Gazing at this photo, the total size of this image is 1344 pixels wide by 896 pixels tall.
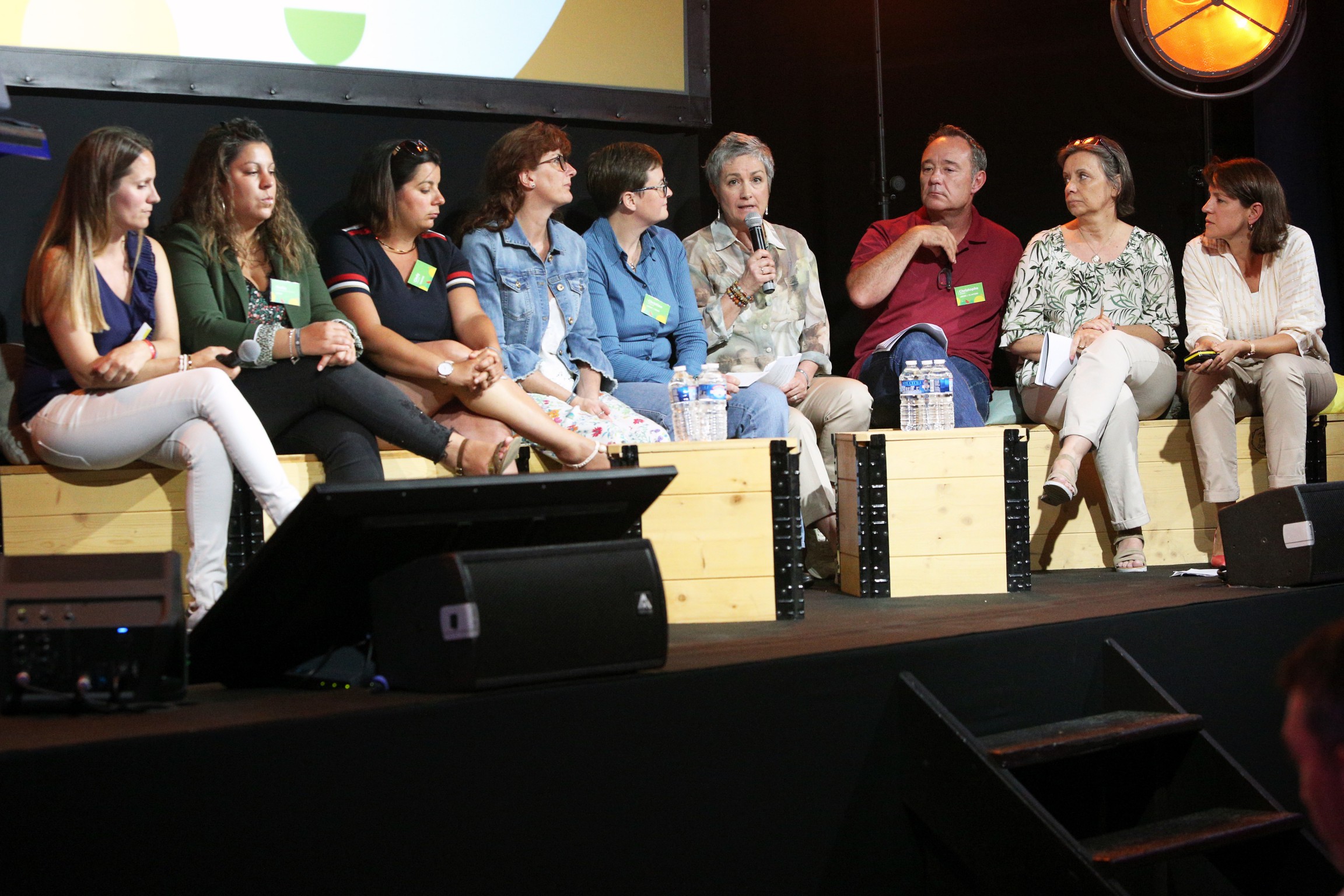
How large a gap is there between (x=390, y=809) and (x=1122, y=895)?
1126mm

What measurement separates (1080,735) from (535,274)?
2.03 m

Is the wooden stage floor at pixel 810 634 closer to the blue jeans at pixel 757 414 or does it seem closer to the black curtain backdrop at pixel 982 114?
the blue jeans at pixel 757 414

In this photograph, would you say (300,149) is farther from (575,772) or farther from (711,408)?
(575,772)

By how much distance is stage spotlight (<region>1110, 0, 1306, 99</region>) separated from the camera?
4.20 m

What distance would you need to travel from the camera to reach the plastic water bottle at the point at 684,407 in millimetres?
3213

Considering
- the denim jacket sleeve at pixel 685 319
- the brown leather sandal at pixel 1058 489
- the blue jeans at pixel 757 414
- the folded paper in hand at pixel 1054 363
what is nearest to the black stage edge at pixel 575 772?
the brown leather sandal at pixel 1058 489

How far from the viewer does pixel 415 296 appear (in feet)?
10.9

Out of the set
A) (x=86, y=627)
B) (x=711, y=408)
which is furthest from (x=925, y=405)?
(x=86, y=627)

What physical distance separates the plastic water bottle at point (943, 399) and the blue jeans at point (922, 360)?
0.30 meters

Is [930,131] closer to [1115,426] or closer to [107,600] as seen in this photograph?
[1115,426]

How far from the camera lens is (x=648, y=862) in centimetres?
179

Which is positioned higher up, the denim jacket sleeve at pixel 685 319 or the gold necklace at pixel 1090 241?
the gold necklace at pixel 1090 241

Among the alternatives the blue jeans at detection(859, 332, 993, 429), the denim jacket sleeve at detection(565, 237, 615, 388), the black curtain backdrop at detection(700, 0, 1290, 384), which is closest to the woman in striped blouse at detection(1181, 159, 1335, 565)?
the blue jeans at detection(859, 332, 993, 429)

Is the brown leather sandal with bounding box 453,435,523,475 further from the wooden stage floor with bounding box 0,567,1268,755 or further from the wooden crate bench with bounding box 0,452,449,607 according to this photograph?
the wooden stage floor with bounding box 0,567,1268,755
